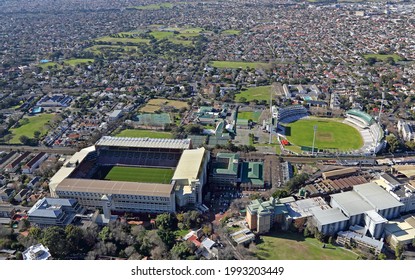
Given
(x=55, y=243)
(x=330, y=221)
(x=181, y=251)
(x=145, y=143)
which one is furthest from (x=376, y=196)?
(x=55, y=243)

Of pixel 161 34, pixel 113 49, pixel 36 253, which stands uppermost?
pixel 161 34

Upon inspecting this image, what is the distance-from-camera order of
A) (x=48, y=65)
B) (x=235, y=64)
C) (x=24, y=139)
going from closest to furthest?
(x=24, y=139)
(x=235, y=64)
(x=48, y=65)

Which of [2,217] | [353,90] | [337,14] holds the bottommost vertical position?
[2,217]

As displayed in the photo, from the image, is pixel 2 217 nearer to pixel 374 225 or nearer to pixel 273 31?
pixel 374 225

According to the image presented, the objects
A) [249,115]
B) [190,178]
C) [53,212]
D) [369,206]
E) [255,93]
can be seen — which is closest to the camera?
[53,212]

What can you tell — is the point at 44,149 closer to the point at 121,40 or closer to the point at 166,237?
the point at 166,237

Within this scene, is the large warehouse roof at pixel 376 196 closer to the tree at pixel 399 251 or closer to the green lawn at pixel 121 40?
the tree at pixel 399 251

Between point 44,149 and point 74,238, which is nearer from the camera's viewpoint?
point 74,238

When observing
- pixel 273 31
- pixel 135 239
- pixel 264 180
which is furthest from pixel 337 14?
pixel 135 239
